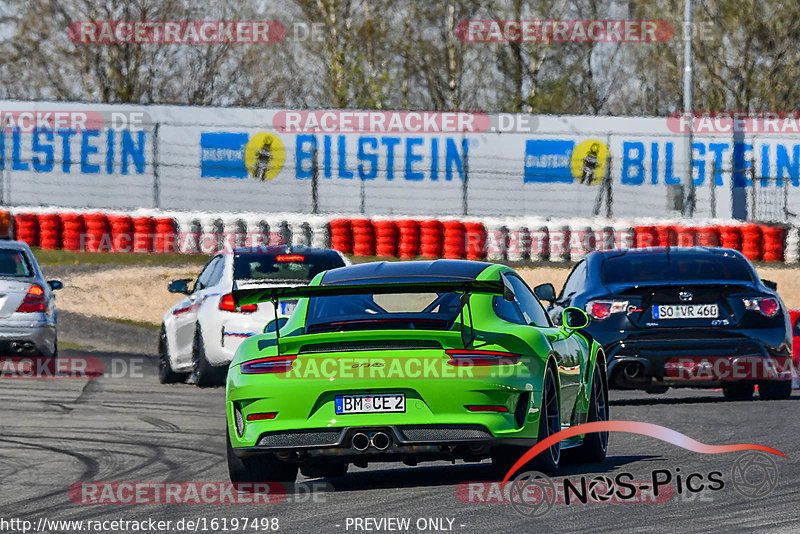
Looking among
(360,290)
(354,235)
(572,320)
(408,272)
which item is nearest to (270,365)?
(360,290)

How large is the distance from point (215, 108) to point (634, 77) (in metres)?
28.4

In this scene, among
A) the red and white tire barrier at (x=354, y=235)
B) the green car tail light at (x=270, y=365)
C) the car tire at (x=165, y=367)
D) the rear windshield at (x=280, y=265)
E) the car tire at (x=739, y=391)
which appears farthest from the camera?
the red and white tire barrier at (x=354, y=235)

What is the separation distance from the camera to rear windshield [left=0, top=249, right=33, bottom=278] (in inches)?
699

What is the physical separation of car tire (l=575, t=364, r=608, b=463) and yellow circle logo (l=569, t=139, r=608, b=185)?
27.0m

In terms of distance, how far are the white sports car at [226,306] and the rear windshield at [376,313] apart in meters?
5.05

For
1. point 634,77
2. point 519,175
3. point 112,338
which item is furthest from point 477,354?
point 634,77

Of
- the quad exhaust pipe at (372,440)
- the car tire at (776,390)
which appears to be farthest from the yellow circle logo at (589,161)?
the quad exhaust pipe at (372,440)

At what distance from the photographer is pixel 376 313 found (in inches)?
367

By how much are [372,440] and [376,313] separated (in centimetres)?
102

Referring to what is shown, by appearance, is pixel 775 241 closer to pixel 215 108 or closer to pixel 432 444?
pixel 215 108

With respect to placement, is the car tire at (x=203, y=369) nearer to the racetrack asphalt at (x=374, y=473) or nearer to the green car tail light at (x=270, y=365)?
the racetrack asphalt at (x=374, y=473)

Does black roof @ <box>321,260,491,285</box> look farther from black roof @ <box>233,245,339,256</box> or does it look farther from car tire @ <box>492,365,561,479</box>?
black roof @ <box>233,245,339,256</box>

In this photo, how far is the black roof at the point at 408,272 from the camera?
9.77 m

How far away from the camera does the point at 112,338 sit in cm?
2416
